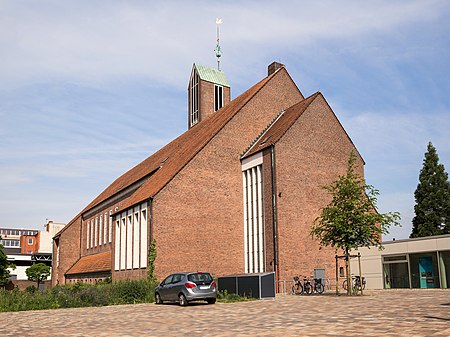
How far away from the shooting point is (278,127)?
32656 millimetres

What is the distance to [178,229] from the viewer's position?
29.5m

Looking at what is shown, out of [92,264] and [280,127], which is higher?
[280,127]

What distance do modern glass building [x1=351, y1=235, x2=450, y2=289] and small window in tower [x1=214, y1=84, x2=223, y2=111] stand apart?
2207cm

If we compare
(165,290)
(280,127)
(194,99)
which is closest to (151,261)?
(165,290)

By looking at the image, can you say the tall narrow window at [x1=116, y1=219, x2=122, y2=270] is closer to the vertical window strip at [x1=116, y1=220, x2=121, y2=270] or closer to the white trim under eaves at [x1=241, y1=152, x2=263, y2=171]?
the vertical window strip at [x1=116, y1=220, x2=121, y2=270]

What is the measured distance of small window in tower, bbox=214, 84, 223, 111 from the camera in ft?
158

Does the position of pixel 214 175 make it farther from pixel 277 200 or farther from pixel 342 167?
pixel 342 167

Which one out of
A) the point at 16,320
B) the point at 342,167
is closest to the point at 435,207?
the point at 342,167

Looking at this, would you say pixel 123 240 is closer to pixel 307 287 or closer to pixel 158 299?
pixel 158 299

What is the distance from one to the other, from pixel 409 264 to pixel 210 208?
12.0 m

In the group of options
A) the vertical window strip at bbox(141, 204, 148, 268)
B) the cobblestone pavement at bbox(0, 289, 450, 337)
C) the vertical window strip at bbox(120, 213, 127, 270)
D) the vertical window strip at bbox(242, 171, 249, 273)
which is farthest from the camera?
the vertical window strip at bbox(120, 213, 127, 270)

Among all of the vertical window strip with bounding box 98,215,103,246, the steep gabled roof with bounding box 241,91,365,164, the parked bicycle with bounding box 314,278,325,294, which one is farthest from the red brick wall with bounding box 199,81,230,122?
the parked bicycle with bounding box 314,278,325,294

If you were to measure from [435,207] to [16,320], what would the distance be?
130 ft

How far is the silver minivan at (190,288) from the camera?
20.3 m
